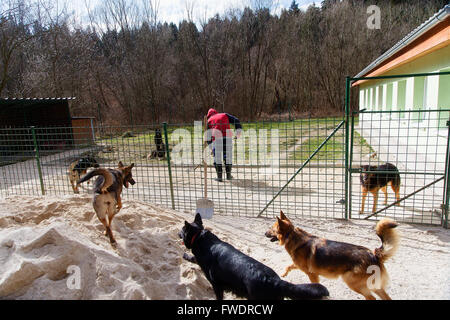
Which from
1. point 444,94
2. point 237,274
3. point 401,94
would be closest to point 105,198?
point 237,274

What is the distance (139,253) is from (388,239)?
2.60 m

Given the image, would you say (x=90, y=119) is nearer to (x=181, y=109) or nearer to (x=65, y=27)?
(x=65, y=27)

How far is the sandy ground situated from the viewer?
2557 mm

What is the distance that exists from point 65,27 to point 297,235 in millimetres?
23819

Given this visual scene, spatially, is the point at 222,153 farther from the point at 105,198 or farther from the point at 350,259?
the point at 350,259

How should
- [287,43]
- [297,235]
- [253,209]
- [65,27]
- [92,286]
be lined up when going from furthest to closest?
1. [287,43]
2. [65,27]
3. [253,209]
4. [297,235]
5. [92,286]

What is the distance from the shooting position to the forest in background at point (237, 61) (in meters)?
27.5

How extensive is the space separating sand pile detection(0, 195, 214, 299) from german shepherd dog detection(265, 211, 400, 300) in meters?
1.04

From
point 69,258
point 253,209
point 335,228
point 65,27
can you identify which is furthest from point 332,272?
point 65,27

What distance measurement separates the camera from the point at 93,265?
279cm

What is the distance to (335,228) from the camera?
4.58m

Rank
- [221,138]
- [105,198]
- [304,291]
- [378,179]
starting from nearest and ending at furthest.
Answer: [304,291]
[105,198]
[378,179]
[221,138]

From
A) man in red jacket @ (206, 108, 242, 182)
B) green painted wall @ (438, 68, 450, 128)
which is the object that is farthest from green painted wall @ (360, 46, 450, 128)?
man in red jacket @ (206, 108, 242, 182)

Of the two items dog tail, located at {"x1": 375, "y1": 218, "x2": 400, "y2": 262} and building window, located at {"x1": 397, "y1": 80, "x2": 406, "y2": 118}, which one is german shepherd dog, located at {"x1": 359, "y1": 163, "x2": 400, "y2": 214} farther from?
building window, located at {"x1": 397, "y1": 80, "x2": 406, "y2": 118}
